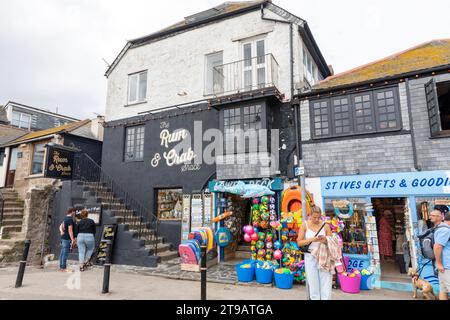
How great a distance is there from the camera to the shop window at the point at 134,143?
12.5 meters

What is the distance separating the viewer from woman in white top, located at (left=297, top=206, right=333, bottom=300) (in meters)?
4.50

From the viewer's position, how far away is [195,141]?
10.9 metres

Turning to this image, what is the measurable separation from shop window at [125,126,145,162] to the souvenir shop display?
16.7ft

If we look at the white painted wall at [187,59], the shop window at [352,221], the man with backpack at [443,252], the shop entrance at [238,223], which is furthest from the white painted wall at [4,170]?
the man with backpack at [443,252]

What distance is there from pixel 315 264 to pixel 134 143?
10206mm

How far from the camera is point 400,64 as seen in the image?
8.36 metres

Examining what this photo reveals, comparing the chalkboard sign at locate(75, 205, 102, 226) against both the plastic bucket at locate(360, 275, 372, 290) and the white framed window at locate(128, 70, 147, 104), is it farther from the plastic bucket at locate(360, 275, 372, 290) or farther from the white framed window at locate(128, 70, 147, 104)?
the plastic bucket at locate(360, 275, 372, 290)

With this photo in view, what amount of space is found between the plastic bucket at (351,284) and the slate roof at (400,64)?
534cm

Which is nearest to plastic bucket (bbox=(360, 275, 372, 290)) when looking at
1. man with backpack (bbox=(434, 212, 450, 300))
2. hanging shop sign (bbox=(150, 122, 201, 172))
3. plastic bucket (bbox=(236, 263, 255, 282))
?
man with backpack (bbox=(434, 212, 450, 300))

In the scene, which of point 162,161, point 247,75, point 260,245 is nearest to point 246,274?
point 260,245
